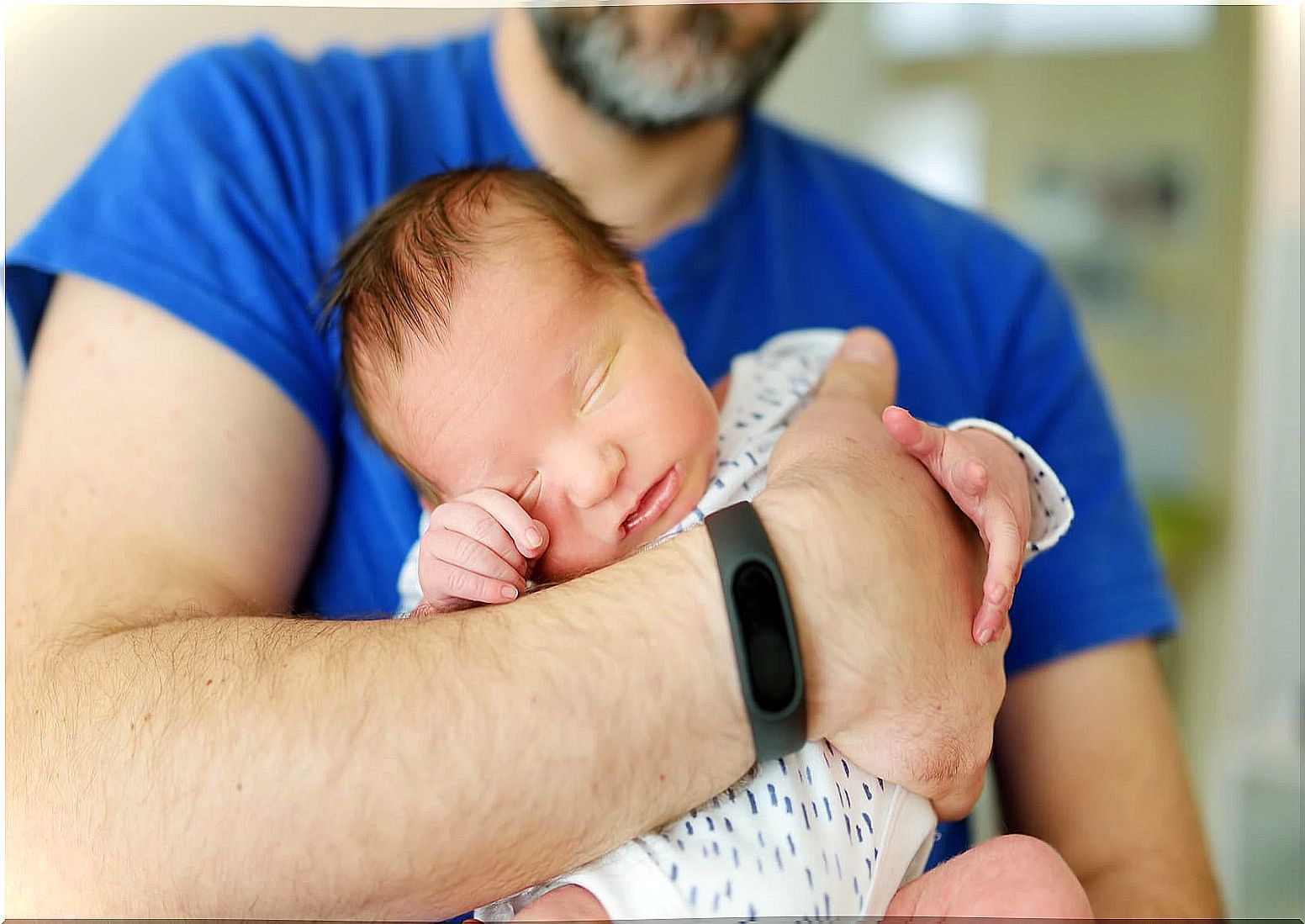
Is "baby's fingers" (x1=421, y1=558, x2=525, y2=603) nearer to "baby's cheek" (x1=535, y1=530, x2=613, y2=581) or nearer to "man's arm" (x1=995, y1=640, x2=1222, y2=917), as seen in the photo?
"baby's cheek" (x1=535, y1=530, x2=613, y2=581)

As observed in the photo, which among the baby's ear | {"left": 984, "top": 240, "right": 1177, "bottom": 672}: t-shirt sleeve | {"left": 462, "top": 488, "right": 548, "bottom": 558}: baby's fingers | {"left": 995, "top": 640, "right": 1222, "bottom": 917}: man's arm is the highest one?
the baby's ear

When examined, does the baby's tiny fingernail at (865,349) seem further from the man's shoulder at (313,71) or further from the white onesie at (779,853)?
the man's shoulder at (313,71)

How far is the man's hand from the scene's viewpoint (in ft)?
1.62

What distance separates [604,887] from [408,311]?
0.32 metres

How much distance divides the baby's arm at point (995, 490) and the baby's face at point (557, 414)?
130 mm

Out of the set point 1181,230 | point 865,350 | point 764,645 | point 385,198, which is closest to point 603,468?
point 764,645

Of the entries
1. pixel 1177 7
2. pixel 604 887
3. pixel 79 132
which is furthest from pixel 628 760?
pixel 1177 7

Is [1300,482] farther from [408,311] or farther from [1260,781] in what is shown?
A: [408,311]

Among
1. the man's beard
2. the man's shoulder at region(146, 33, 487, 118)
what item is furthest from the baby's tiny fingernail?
the man's shoulder at region(146, 33, 487, 118)

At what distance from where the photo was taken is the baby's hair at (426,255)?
0.59 metres

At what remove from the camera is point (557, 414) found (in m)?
0.57

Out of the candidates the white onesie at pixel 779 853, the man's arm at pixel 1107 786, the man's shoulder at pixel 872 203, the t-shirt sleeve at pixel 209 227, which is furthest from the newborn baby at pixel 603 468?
the man's shoulder at pixel 872 203

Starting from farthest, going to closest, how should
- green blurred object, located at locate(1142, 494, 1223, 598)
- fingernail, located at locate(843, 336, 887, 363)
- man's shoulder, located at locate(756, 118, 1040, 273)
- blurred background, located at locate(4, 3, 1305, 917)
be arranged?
green blurred object, located at locate(1142, 494, 1223, 598) → blurred background, located at locate(4, 3, 1305, 917) → man's shoulder, located at locate(756, 118, 1040, 273) → fingernail, located at locate(843, 336, 887, 363)

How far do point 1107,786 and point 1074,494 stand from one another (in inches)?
9.0
